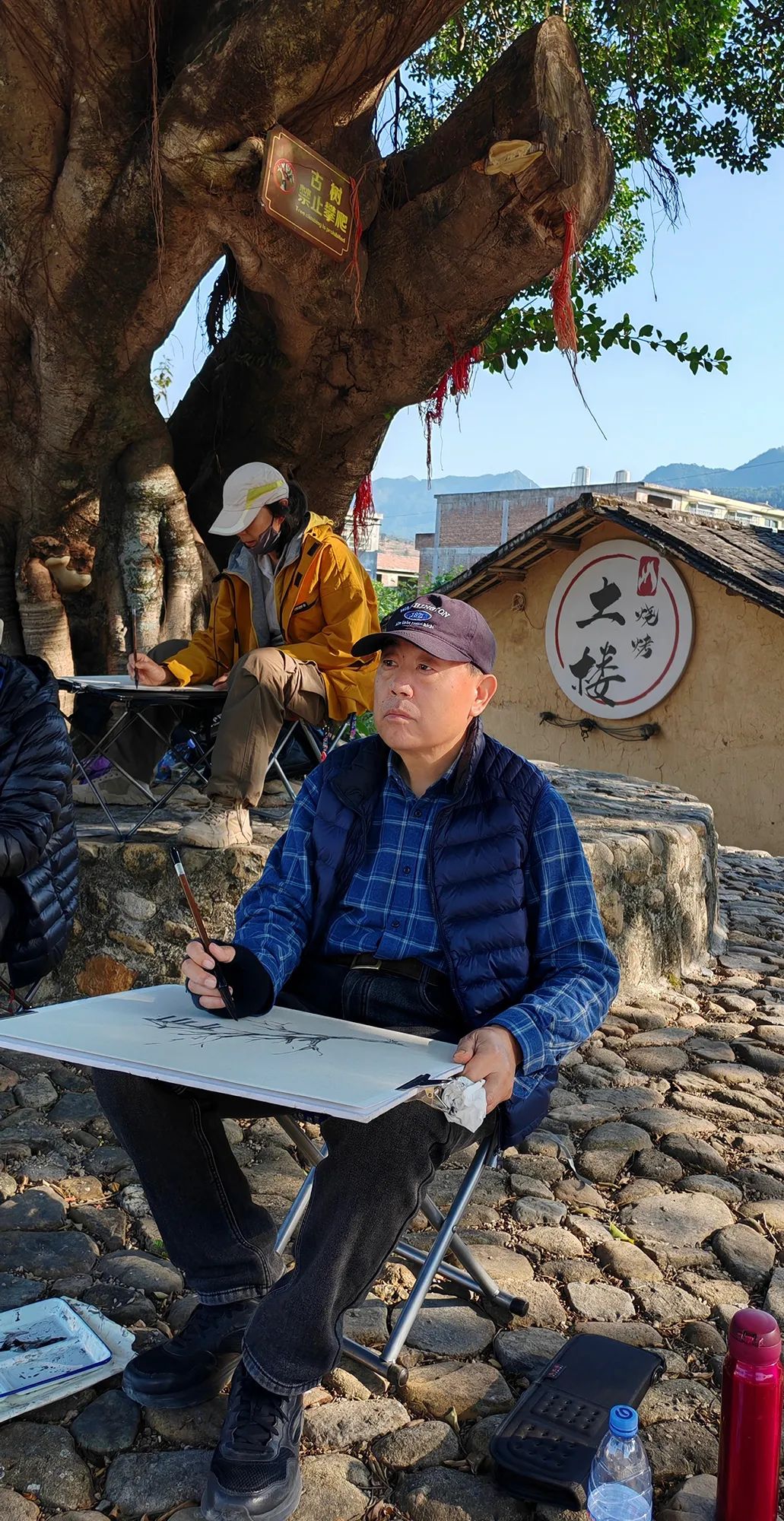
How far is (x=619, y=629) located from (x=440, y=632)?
38.3 feet

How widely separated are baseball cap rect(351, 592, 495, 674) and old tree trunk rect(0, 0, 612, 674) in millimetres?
3400

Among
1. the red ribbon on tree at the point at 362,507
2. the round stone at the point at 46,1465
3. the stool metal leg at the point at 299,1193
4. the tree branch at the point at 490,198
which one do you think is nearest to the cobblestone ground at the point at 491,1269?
the round stone at the point at 46,1465

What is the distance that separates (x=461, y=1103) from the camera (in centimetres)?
210

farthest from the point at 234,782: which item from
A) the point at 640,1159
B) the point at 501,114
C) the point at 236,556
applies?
the point at 501,114

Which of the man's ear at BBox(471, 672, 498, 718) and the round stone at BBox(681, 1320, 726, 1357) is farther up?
the man's ear at BBox(471, 672, 498, 718)

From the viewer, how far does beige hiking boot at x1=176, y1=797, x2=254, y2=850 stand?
15.9ft

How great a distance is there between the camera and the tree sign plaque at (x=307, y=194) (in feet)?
15.8

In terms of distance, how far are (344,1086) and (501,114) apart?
17.4ft

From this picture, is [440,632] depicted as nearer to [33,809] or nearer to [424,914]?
[424,914]

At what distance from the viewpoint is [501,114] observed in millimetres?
5703

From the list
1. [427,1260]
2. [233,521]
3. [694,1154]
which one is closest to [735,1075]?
[694,1154]

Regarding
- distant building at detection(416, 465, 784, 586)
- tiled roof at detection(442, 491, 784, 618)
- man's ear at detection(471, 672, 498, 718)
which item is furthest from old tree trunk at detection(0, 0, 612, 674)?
distant building at detection(416, 465, 784, 586)

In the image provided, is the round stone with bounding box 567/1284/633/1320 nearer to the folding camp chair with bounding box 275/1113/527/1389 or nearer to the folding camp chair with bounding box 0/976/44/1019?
the folding camp chair with bounding box 275/1113/527/1389

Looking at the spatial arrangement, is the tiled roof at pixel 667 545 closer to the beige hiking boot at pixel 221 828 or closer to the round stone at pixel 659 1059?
the round stone at pixel 659 1059
